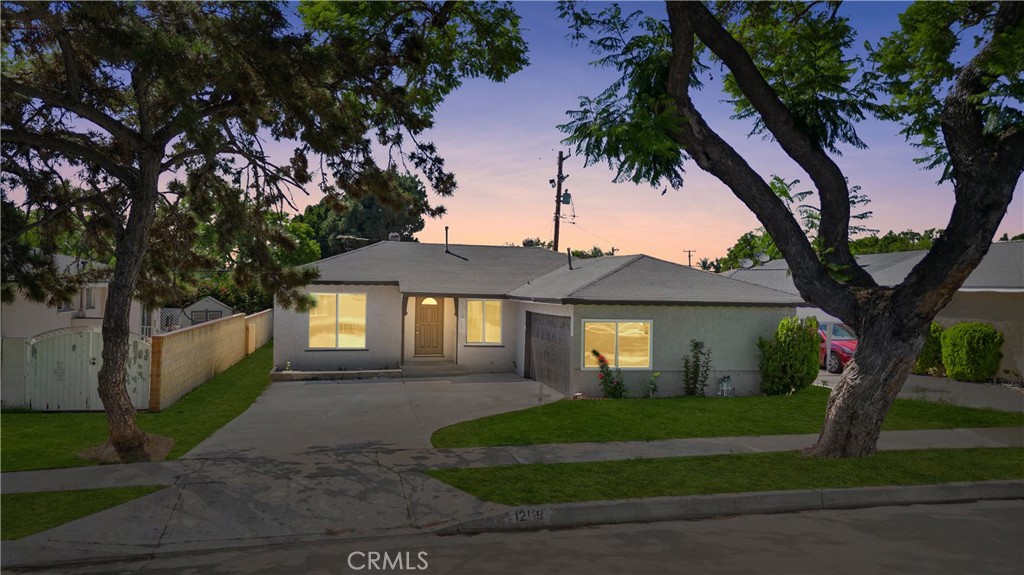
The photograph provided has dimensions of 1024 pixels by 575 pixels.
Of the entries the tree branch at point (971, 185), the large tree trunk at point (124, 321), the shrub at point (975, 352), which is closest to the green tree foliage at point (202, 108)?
the large tree trunk at point (124, 321)

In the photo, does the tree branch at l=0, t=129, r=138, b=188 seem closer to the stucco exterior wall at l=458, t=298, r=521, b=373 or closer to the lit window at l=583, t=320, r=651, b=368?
the lit window at l=583, t=320, r=651, b=368


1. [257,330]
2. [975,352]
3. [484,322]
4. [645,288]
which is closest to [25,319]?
[257,330]

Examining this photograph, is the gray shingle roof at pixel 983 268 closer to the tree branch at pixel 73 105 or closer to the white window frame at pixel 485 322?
the white window frame at pixel 485 322

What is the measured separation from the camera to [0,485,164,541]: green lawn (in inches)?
268

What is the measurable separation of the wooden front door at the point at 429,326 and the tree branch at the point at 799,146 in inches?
547

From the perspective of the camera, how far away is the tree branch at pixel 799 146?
10.4 metres

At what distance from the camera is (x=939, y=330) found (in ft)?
69.5

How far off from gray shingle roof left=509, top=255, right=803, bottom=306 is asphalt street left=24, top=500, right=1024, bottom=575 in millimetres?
8754

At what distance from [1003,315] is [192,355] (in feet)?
74.3

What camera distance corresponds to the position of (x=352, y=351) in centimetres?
1956

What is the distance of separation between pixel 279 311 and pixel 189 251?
6.61m

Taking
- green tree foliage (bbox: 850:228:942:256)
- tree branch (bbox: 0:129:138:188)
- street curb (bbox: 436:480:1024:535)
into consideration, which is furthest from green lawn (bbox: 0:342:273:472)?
green tree foliage (bbox: 850:228:942:256)

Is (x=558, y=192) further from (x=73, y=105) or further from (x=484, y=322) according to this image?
(x=73, y=105)

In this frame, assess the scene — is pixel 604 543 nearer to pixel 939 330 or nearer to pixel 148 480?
pixel 148 480
